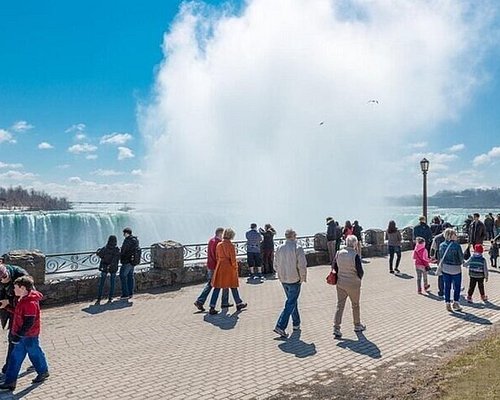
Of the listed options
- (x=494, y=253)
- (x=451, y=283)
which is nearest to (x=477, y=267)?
(x=451, y=283)

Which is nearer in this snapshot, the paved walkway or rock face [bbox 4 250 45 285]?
the paved walkway

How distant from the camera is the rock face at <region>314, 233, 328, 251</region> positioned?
17953mm

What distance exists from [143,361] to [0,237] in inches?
1756

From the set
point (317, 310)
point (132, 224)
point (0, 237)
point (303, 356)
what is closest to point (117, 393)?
point (303, 356)

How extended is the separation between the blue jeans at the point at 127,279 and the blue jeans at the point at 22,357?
5.33m

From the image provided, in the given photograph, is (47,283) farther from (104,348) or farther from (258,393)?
(258,393)

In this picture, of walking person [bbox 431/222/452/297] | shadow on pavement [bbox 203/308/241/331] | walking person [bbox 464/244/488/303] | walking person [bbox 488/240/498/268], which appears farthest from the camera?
walking person [bbox 488/240/498/268]

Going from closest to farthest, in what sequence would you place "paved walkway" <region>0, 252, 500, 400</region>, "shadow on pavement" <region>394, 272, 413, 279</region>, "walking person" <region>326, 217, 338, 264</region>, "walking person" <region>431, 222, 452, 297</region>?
"paved walkway" <region>0, 252, 500, 400</region> → "walking person" <region>431, 222, 452, 297</region> → "shadow on pavement" <region>394, 272, 413, 279</region> → "walking person" <region>326, 217, 338, 264</region>

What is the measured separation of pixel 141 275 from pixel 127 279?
1170 mm

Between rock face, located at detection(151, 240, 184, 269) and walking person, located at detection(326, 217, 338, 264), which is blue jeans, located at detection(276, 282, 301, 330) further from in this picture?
walking person, located at detection(326, 217, 338, 264)

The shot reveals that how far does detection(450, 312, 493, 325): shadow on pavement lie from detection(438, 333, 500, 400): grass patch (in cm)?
212

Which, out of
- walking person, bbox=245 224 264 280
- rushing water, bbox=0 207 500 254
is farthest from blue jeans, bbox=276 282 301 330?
rushing water, bbox=0 207 500 254

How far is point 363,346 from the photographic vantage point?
697cm

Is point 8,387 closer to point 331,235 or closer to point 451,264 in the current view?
point 451,264
